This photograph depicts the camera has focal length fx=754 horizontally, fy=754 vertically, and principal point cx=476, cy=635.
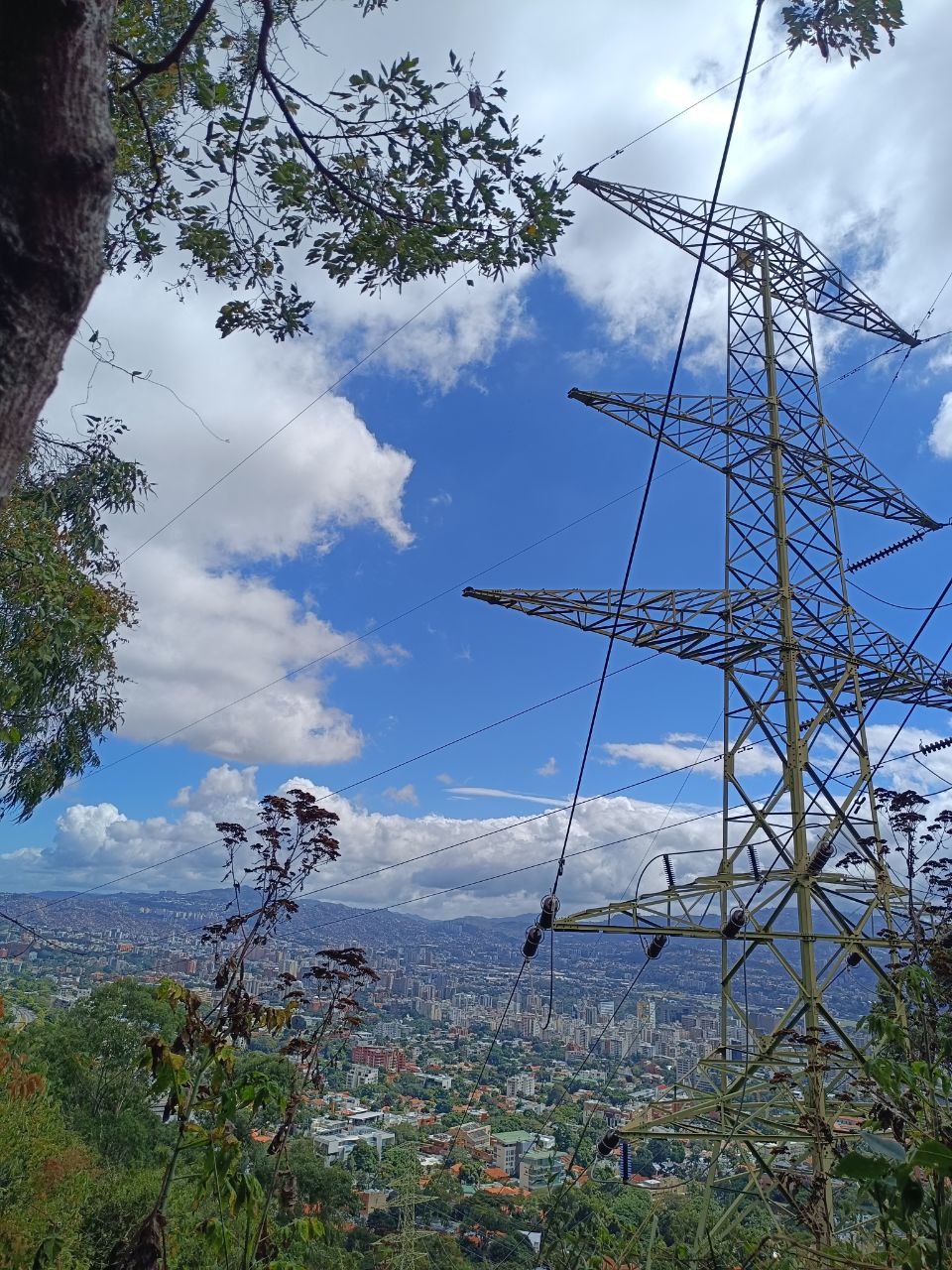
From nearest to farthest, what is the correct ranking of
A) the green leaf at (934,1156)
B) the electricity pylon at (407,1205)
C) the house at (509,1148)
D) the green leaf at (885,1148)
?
the green leaf at (934,1156) < the green leaf at (885,1148) < the electricity pylon at (407,1205) < the house at (509,1148)

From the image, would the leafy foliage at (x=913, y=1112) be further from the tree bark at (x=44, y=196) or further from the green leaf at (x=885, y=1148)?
the tree bark at (x=44, y=196)

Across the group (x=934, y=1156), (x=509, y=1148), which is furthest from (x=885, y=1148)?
(x=509, y=1148)

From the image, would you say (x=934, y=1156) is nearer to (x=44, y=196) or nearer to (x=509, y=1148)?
(x=44, y=196)

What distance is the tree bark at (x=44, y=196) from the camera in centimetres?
115

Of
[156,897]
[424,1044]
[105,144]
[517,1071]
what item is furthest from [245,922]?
[156,897]

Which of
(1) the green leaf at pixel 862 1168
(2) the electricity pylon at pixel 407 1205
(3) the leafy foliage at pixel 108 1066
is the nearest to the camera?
(1) the green leaf at pixel 862 1168

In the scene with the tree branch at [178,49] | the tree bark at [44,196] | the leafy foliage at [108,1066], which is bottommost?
the leafy foliage at [108,1066]

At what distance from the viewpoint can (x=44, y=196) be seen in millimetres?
1184

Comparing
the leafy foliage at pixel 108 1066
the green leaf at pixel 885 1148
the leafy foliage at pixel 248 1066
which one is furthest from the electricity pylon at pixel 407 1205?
the green leaf at pixel 885 1148

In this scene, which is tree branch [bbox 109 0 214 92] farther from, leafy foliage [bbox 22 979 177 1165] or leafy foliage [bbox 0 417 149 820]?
leafy foliage [bbox 22 979 177 1165]

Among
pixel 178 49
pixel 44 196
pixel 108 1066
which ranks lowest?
pixel 108 1066

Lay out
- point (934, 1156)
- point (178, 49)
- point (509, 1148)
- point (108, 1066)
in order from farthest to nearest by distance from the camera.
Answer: point (108, 1066) < point (509, 1148) < point (178, 49) < point (934, 1156)

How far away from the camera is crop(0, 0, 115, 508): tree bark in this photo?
1151 millimetres

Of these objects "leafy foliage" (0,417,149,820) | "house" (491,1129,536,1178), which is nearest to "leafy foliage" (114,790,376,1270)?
"leafy foliage" (0,417,149,820)
